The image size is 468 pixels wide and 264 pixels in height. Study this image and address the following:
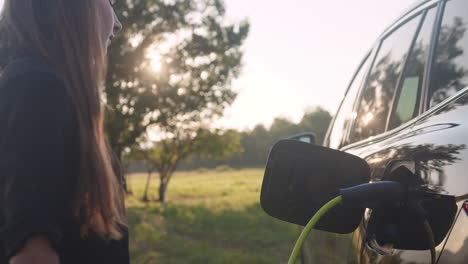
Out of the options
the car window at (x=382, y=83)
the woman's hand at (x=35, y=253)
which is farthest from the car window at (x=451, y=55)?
the woman's hand at (x=35, y=253)

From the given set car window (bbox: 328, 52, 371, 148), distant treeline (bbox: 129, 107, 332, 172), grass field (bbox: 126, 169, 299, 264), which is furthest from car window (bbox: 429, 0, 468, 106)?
distant treeline (bbox: 129, 107, 332, 172)

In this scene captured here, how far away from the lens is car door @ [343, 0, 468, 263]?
1.30 m

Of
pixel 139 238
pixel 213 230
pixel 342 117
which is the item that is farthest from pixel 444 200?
pixel 213 230

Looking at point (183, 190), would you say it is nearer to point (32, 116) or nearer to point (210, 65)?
point (210, 65)

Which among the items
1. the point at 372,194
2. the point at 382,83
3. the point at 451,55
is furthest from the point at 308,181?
the point at 382,83

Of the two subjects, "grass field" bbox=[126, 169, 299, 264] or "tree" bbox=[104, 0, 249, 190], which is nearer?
"grass field" bbox=[126, 169, 299, 264]

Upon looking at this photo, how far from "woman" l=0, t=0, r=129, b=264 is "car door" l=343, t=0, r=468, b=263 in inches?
29.5

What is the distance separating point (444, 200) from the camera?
51.6 inches

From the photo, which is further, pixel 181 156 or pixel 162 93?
pixel 181 156

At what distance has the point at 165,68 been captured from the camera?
20359mm

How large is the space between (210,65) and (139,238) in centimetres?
1087

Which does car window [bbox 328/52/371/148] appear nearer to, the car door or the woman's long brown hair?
the car door

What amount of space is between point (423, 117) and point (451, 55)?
1.31 feet

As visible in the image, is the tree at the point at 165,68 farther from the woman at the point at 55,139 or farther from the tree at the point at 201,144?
the woman at the point at 55,139
